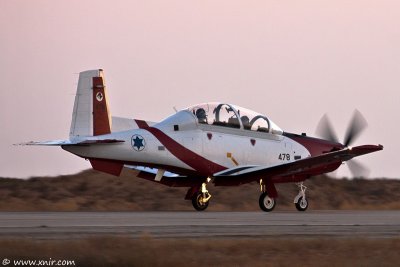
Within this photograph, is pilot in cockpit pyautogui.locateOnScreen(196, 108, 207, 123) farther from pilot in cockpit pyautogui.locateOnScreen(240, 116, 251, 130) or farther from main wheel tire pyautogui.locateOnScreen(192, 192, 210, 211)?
main wheel tire pyautogui.locateOnScreen(192, 192, 210, 211)

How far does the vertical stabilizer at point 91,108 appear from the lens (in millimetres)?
27484

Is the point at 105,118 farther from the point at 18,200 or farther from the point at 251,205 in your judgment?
the point at 251,205

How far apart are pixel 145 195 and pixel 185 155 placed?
13.4m

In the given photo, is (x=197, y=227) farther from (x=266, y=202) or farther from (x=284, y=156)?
(x=284, y=156)

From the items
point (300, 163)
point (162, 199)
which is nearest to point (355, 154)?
point (300, 163)

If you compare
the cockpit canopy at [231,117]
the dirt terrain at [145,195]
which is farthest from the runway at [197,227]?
the dirt terrain at [145,195]

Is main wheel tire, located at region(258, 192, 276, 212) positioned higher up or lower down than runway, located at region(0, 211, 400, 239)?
higher up

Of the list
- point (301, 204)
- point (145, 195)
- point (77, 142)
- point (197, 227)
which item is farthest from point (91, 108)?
point (145, 195)

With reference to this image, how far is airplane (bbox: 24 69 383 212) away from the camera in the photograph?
27.5 meters

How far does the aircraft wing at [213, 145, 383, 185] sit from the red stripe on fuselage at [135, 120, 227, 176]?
11.2 inches

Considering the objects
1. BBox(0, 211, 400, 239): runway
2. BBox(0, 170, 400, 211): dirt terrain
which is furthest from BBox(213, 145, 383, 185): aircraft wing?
BBox(0, 170, 400, 211): dirt terrain

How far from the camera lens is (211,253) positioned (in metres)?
15.0

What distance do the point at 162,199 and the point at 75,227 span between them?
72.3 feet

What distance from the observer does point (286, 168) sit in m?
29.6
